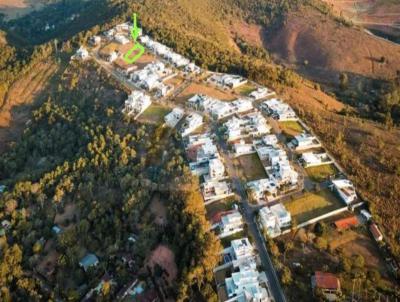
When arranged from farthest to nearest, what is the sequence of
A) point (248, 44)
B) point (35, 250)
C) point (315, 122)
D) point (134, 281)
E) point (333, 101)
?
1. point (248, 44)
2. point (333, 101)
3. point (315, 122)
4. point (35, 250)
5. point (134, 281)

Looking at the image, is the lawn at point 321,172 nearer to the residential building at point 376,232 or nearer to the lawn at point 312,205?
the lawn at point 312,205

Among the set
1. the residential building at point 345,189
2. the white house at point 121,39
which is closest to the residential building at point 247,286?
the residential building at point 345,189

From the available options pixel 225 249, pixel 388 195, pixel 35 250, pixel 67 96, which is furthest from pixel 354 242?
pixel 67 96

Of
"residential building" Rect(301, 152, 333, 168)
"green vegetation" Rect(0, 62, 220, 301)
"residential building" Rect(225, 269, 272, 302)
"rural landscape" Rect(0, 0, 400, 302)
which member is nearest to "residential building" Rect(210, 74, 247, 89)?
"rural landscape" Rect(0, 0, 400, 302)

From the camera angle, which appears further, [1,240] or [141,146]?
[141,146]

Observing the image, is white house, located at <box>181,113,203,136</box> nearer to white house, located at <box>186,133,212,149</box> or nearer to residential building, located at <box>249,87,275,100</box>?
white house, located at <box>186,133,212,149</box>

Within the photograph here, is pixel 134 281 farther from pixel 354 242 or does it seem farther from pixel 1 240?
pixel 354 242
